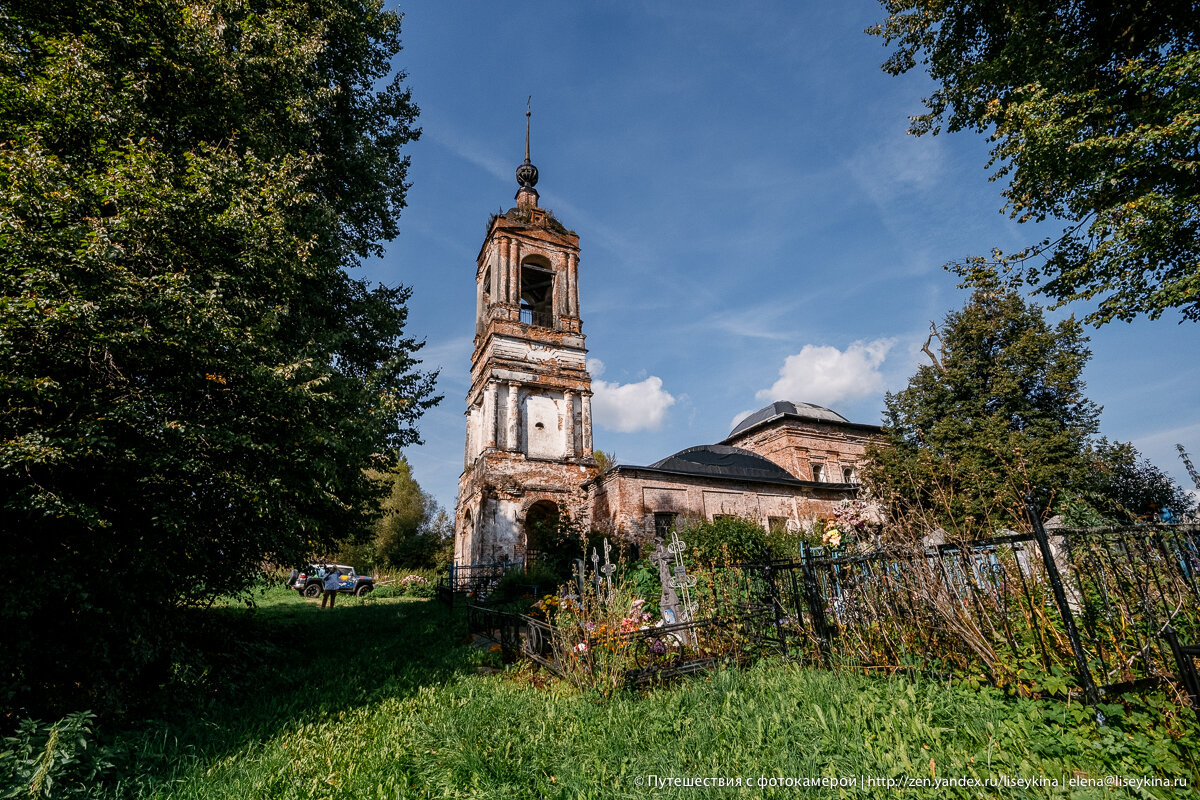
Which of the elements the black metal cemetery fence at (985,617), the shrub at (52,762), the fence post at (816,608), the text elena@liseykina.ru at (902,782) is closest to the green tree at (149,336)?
the shrub at (52,762)

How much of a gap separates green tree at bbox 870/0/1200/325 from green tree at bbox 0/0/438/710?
36.6 feet

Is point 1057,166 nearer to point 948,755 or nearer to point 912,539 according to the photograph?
point 912,539

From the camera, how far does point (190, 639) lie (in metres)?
6.56

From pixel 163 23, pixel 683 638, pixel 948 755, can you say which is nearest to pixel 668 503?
pixel 683 638

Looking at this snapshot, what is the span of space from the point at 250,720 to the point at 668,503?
14775 millimetres

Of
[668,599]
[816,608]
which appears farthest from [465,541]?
[816,608]

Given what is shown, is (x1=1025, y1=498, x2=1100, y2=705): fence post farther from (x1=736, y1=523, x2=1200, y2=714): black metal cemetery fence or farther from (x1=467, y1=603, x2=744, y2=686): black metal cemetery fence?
(x1=467, y1=603, x2=744, y2=686): black metal cemetery fence

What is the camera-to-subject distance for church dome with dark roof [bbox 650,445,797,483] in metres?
20.1

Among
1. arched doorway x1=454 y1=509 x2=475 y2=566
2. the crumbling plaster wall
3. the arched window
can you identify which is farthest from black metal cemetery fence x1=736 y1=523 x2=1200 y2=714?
the arched window

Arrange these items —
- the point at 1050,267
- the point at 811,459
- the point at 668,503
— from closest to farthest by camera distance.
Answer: the point at 1050,267 < the point at 668,503 < the point at 811,459

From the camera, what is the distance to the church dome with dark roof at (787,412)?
2820 cm

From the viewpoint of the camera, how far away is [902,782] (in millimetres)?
3057

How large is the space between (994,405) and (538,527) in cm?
1902

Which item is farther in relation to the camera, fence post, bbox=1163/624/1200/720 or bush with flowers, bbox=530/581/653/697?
bush with flowers, bbox=530/581/653/697
